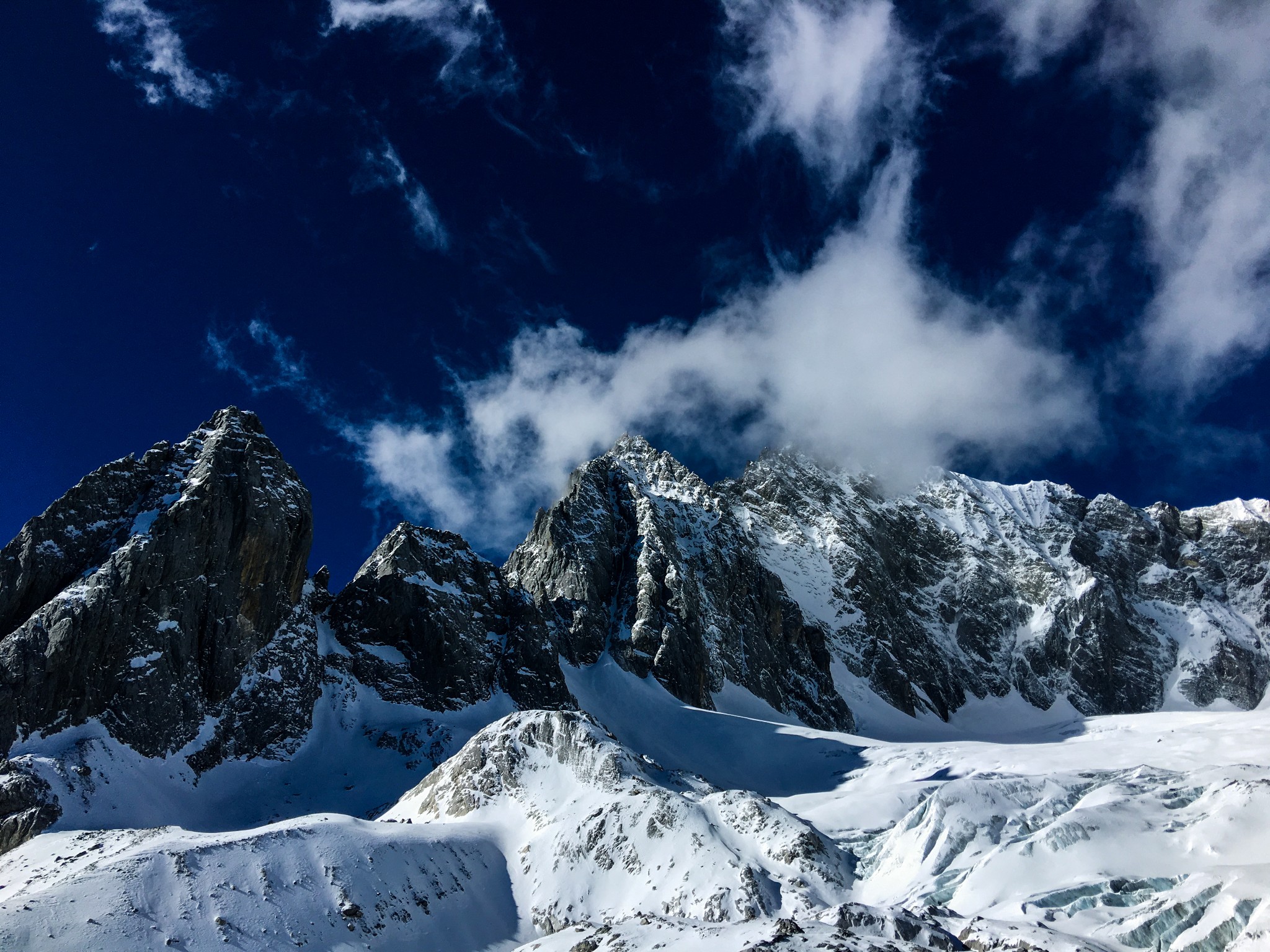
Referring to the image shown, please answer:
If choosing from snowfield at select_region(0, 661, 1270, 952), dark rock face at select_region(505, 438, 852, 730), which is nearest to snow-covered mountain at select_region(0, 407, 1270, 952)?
snowfield at select_region(0, 661, 1270, 952)

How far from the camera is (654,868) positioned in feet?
227

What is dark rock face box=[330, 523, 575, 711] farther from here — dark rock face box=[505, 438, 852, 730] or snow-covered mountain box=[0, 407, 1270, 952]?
dark rock face box=[505, 438, 852, 730]

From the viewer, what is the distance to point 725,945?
40812 millimetres

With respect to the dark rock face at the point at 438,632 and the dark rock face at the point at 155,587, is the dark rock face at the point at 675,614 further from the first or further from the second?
the dark rock face at the point at 155,587

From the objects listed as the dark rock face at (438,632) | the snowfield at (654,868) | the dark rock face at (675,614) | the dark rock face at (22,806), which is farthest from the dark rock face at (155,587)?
the dark rock face at (675,614)

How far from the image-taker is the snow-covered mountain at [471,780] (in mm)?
52781

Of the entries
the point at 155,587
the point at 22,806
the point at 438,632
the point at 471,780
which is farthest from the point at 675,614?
the point at 22,806

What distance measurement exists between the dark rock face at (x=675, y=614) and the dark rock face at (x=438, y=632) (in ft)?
64.5

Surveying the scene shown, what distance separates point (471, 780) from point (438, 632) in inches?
1870

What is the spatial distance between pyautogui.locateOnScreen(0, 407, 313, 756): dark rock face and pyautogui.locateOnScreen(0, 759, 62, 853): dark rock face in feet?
27.0

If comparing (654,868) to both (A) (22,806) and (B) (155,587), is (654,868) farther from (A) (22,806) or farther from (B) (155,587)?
(B) (155,587)

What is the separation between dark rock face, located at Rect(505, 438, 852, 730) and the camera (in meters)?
163

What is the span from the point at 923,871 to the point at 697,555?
128922 millimetres

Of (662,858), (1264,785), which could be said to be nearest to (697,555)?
(662,858)
